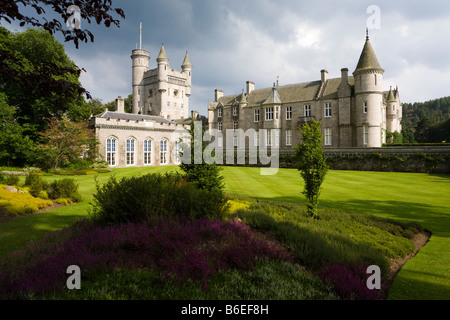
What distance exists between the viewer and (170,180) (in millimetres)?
8617

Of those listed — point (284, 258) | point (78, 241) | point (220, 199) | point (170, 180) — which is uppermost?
point (170, 180)

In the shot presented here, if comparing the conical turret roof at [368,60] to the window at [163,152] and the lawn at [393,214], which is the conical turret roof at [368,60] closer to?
the lawn at [393,214]

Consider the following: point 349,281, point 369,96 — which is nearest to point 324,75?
point 369,96

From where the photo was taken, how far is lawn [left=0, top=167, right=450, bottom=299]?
5.21m

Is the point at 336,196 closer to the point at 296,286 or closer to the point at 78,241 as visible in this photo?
the point at 296,286

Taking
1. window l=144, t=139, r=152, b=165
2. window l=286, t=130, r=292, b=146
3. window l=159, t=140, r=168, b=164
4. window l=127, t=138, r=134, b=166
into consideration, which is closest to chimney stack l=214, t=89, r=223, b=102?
window l=159, t=140, r=168, b=164

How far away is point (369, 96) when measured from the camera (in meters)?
31.6

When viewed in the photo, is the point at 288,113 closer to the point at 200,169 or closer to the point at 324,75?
the point at 324,75

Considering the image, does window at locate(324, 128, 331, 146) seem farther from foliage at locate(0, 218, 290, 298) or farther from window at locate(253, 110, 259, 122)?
foliage at locate(0, 218, 290, 298)

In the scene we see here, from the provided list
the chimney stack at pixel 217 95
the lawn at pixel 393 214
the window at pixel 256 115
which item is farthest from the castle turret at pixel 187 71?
the lawn at pixel 393 214

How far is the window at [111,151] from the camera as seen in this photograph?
3372 cm

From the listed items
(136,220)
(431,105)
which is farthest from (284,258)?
(431,105)

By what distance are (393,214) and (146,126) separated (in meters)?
32.7

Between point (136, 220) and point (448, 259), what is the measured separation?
7740 mm
